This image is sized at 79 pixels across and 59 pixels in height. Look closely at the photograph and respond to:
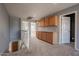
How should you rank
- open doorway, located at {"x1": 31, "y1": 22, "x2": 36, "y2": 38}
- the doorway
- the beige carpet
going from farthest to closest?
1. the doorway
2. open doorway, located at {"x1": 31, "y1": 22, "x2": 36, "y2": 38}
3. the beige carpet

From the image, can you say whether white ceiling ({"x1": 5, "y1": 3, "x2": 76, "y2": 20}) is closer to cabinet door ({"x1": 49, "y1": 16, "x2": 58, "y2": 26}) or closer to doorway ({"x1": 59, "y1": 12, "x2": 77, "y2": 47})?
cabinet door ({"x1": 49, "y1": 16, "x2": 58, "y2": 26})

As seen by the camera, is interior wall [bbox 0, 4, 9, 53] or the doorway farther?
the doorway

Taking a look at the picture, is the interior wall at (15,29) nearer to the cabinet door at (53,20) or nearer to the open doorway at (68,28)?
the cabinet door at (53,20)

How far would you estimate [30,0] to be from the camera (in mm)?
2557

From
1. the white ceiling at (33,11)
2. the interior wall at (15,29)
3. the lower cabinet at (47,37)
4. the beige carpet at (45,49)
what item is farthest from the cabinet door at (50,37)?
the interior wall at (15,29)

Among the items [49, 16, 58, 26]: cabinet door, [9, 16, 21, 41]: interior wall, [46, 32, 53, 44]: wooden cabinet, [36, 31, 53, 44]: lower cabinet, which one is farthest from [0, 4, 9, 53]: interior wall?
[49, 16, 58, 26]: cabinet door

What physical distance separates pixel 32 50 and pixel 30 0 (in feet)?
5.53

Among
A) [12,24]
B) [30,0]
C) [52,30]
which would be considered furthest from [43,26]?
[30,0]

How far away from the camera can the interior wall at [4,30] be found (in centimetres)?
341

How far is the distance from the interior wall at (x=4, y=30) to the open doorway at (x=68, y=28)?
6.22ft

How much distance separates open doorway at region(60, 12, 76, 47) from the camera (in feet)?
14.4

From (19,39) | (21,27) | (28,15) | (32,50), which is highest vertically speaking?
(28,15)

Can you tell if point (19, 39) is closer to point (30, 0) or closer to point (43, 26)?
point (43, 26)

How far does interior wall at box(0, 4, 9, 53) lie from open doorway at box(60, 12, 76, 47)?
190cm
